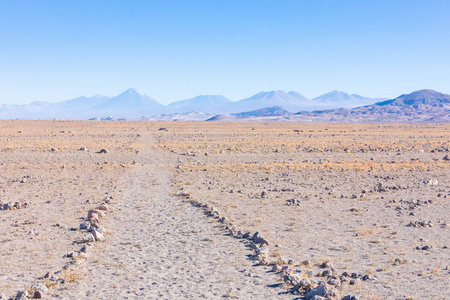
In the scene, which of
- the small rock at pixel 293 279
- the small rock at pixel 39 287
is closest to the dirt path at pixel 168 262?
the small rock at pixel 39 287

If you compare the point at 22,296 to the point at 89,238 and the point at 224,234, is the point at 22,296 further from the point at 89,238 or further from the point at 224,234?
the point at 224,234

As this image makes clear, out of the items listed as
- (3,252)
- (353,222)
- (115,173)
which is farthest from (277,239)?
(115,173)

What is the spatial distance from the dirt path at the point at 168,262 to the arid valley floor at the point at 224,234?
0.03 metres

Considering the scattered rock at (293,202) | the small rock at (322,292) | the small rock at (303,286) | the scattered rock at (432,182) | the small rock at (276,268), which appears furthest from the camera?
the scattered rock at (432,182)

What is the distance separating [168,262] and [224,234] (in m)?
2.89

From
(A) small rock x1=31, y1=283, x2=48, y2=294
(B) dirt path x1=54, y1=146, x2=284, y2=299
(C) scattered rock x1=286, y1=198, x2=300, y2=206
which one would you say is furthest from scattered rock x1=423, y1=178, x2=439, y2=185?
(A) small rock x1=31, y1=283, x2=48, y2=294

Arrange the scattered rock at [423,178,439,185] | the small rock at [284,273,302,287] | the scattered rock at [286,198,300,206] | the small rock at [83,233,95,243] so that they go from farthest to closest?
1. the scattered rock at [423,178,439,185]
2. the scattered rock at [286,198,300,206]
3. the small rock at [83,233,95,243]
4. the small rock at [284,273,302,287]

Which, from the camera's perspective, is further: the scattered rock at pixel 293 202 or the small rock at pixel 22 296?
the scattered rock at pixel 293 202

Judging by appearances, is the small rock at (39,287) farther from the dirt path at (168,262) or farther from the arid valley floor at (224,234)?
the dirt path at (168,262)

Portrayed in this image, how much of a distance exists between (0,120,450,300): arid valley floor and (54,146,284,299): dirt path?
0.10ft

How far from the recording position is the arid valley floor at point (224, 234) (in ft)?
28.2

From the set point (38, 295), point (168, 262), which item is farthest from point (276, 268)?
point (38, 295)

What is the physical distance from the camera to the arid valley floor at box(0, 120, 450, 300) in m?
8.60

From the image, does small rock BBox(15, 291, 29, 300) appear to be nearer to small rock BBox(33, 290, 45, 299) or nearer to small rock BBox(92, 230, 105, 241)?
small rock BBox(33, 290, 45, 299)
